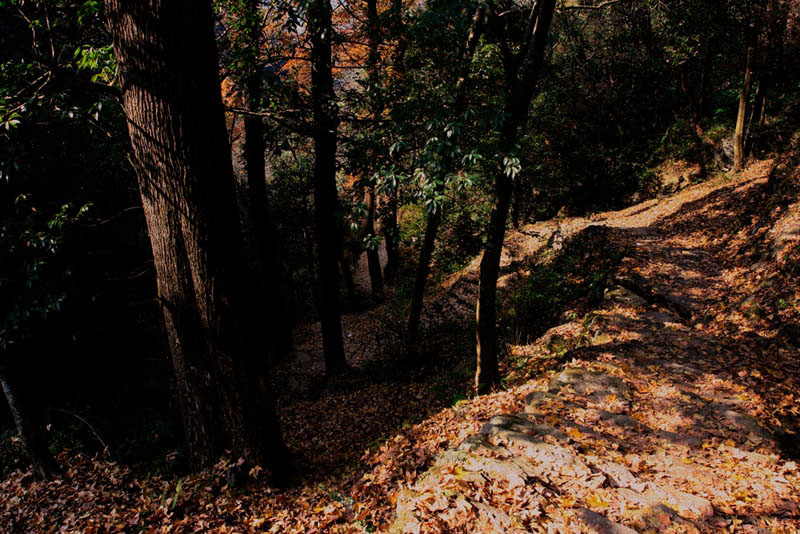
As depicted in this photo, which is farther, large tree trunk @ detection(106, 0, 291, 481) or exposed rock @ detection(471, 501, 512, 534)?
large tree trunk @ detection(106, 0, 291, 481)

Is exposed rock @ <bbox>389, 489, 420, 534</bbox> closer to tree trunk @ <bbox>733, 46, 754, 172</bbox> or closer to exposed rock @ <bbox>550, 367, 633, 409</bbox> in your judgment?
exposed rock @ <bbox>550, 367, 633, 409</bbox>

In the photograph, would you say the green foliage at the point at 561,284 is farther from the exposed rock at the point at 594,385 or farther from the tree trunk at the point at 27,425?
the tree trunk at the point at 27,425

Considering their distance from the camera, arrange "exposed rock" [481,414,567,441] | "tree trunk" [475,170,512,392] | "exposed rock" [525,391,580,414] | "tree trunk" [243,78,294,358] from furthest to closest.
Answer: "tree trunk" [243,78,294,358] → "tree trunk" [475,170,512,392] → "exposed rock" [525,391,580,414] → "exposed rock" [481,414,567,441]

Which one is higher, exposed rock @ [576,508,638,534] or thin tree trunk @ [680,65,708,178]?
thin tree trunk @ [680,65,708,178]

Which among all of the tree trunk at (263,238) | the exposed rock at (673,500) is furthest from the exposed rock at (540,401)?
the tree trunk at (263,238)

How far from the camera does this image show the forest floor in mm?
3123

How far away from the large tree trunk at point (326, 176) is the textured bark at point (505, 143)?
96.2 inches

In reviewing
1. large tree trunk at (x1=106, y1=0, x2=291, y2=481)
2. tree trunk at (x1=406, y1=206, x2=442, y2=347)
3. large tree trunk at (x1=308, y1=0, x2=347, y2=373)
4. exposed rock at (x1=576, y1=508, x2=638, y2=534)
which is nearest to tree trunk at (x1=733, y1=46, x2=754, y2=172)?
tree trunk at (x1=406, y1=206, x2=442, y2=347)

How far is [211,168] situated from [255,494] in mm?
3111

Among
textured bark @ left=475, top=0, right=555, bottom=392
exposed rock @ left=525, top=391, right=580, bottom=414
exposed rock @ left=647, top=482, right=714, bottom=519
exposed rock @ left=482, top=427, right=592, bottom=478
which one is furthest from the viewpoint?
textured bark @ left=475, top=0, right=555, bottom=392

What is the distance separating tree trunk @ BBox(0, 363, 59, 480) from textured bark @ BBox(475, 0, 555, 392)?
605cm

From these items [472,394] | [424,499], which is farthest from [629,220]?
[424,499]

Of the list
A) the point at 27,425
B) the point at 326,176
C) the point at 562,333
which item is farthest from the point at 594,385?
the point at 27,425

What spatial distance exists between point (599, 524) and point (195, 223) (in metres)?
3.88
